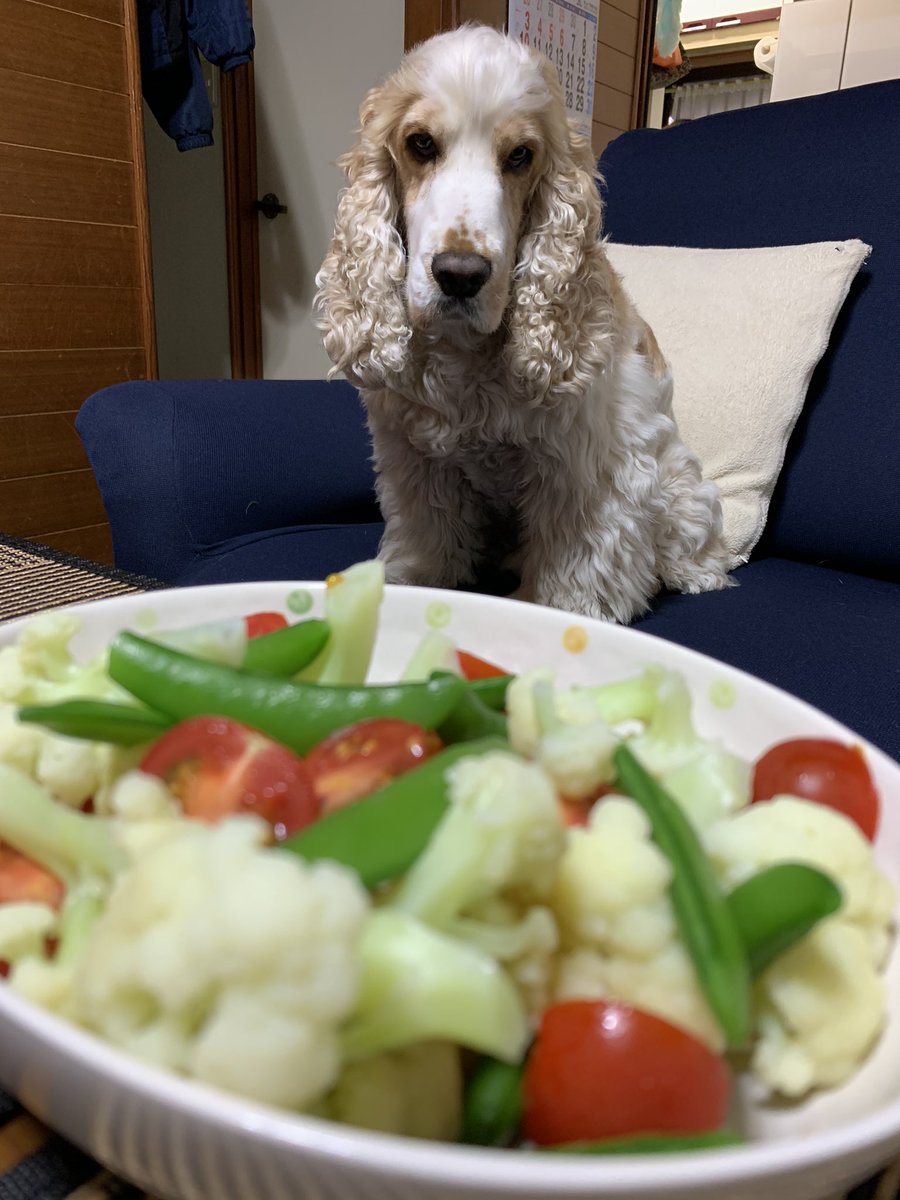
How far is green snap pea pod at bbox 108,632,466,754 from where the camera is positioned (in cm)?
39

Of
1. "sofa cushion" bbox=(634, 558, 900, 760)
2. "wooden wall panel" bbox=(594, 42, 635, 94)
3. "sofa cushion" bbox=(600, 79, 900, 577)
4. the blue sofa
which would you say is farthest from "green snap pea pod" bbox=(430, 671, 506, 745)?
"wooden wall panel" bbox=(594, 42, 635, 94)

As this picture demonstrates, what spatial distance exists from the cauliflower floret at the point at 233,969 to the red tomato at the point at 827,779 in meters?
0.23

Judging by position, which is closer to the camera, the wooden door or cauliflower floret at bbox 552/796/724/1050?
cauliflower floret at bbox 552/796/724/1050

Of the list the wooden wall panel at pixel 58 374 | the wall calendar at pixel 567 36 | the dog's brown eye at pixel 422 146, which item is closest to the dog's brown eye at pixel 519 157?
the dog's brown eye at pixel 422 146

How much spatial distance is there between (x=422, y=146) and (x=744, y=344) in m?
0.69

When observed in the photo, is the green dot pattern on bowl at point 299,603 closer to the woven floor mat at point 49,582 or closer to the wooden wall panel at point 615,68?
the woven floor mat at point 49,582

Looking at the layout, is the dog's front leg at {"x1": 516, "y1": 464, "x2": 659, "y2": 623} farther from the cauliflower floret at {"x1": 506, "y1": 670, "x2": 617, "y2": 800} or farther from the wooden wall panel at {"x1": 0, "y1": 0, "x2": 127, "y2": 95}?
the wooden wall panel at {"x1": 0, "y1": 0, "x2": 127, "y2": 95}

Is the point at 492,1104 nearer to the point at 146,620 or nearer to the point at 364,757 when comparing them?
the point at 364,757

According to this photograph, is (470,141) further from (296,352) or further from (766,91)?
(766,91)

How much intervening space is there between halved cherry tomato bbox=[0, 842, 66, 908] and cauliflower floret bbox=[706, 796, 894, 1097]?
0.25 m

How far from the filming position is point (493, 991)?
265mm

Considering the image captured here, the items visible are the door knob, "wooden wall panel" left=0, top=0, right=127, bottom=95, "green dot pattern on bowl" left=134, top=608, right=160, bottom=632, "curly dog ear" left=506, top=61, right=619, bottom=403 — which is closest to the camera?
"green dot pattern on bowl" left=134, top=608, right=160, bottom=632

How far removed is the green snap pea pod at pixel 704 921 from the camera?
0.95 ft

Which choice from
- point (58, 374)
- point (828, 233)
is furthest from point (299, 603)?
point (58, 374)
